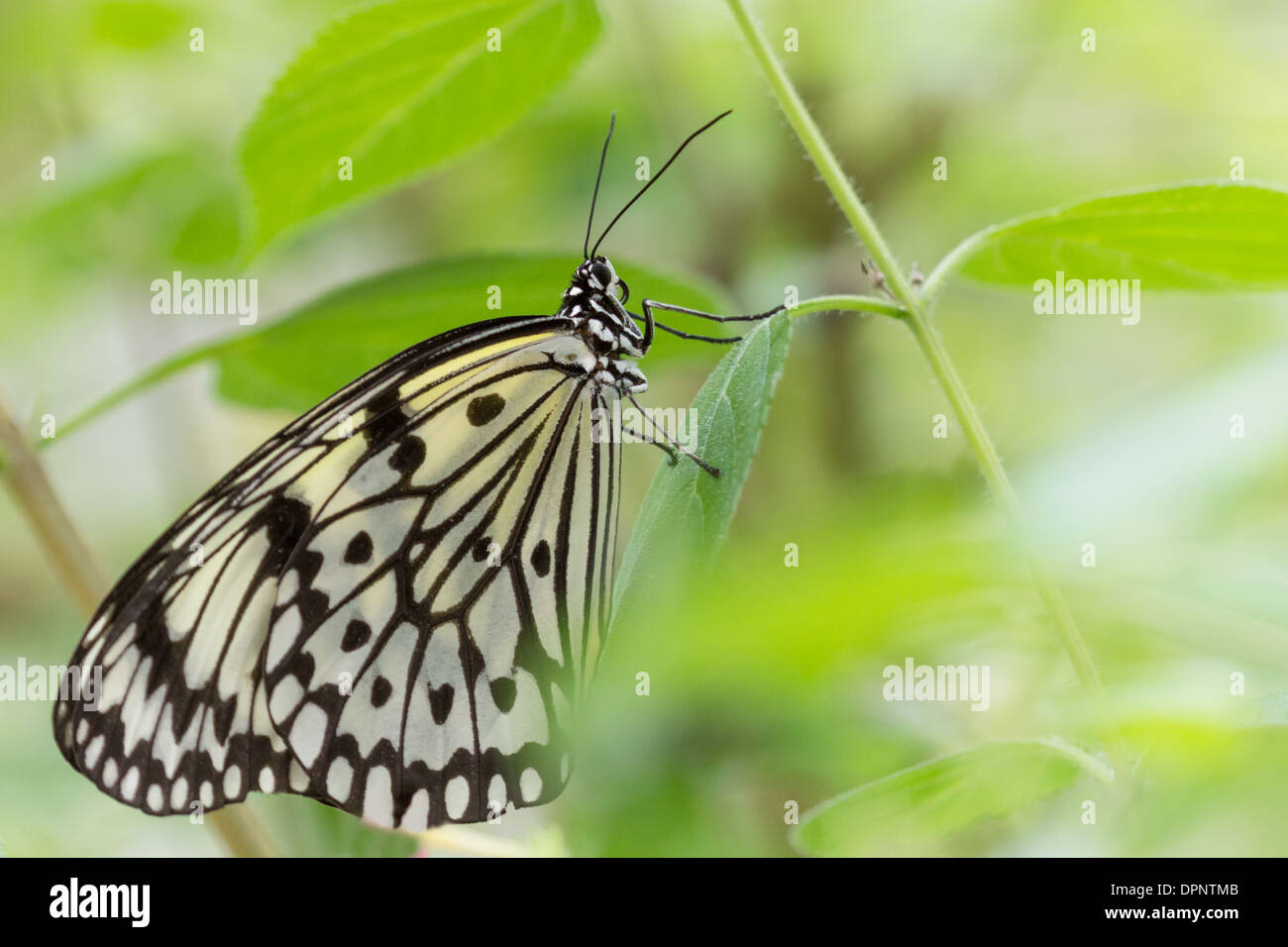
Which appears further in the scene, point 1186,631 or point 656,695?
point 1186,631

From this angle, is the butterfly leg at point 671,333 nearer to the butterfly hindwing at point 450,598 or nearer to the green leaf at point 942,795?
the butterfly hindwing at point 450,598

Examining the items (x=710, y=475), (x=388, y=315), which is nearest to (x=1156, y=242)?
(x=710, y=475)

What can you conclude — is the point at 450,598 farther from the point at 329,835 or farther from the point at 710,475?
the point at 710,475

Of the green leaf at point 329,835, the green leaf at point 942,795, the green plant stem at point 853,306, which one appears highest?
the green plant stem at point 853,306

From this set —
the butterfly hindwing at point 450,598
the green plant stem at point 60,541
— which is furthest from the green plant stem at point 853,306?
the green plant stem at point 60,541

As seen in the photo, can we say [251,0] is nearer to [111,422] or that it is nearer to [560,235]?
[560,235]
